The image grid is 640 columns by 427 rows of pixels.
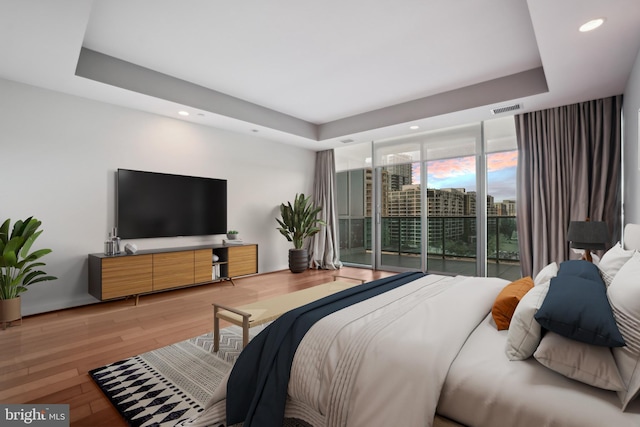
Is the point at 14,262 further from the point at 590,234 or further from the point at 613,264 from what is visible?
the point at 590,234

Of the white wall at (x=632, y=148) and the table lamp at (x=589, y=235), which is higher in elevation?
the white wall at (x=632, y=148)

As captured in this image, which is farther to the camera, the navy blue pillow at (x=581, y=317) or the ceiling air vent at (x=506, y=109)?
the ceiling air vent at (x=506, y=109)

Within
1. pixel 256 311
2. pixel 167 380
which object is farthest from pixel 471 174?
pixel 167 380

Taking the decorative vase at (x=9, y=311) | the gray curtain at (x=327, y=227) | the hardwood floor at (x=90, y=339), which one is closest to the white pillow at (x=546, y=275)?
the hardwood floor at (x=90, y=339)

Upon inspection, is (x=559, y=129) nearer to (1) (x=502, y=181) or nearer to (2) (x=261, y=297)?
(1) (x=502, y=181)

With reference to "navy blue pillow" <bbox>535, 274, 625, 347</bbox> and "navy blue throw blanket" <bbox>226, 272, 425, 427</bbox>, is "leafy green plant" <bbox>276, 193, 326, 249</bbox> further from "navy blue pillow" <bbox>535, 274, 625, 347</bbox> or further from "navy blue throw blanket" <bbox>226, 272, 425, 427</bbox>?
"navy blue pillow" <bbox>535, 274, 625, 347</bbox>

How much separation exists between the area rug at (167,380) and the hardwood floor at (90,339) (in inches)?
3.3

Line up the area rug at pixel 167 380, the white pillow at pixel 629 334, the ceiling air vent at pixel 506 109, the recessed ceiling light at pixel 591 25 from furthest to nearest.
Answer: the ceiling air vent at pixel 506 109 < the recessed ceiling light at pixel 591 25 < the area rug at pixel 167 380 < the white pillow at pixel 629 334

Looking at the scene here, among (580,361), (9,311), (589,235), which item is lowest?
(9,311)

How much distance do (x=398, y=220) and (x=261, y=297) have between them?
9.78 ft

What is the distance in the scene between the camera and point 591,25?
234 cm

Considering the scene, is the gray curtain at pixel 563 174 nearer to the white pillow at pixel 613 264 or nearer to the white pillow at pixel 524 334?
the white pillow at pixel 613 264

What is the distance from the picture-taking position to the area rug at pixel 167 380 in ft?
5.88

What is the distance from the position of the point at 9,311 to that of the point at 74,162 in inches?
65.0
